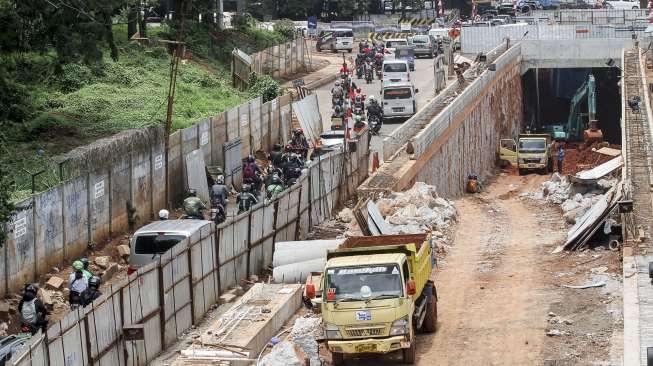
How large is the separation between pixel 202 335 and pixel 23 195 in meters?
7.81

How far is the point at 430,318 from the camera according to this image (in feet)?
83.4

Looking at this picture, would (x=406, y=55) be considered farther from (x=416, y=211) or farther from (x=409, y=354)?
(x=409, y=354)

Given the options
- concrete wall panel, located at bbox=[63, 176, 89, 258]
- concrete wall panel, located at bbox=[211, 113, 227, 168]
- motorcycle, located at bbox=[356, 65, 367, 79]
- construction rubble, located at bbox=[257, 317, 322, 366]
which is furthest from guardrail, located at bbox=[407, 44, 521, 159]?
construction rubble, located at bbox=[257, 317, 322, 366]

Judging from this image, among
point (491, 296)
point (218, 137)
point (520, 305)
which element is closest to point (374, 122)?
point (218, 137)

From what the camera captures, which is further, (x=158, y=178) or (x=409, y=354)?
(x=158, y=178)

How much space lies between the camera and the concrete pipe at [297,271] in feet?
96.2

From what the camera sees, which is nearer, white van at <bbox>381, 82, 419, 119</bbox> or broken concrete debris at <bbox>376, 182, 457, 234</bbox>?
broken concrete debris at <bbox>376, 182, 457, 234</bbox>

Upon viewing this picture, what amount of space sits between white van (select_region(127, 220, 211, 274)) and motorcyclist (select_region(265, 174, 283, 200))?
5.78 m

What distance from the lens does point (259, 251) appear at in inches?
1219

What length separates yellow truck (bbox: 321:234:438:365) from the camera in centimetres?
2256

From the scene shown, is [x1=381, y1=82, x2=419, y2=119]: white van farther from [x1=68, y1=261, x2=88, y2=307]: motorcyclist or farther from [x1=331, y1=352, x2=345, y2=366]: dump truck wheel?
[x1=331, y1=352, x2=345, y2=366]: dump truck wheel

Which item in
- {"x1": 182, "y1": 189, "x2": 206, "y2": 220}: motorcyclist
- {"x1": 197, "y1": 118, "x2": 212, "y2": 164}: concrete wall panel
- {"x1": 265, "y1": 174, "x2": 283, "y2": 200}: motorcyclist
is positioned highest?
{"x1": 197, "y1": 118, "x2": 212, "y2": 164}: concrete wall panel

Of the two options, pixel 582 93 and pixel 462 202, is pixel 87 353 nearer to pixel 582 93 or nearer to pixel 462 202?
pixel 462 202

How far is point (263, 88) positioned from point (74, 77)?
11955mm
